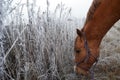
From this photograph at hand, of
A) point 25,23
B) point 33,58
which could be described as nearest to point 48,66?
point 33,58

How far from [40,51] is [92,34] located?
81 cm

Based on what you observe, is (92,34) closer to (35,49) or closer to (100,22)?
(100,22)

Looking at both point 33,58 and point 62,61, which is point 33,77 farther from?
point 62,61

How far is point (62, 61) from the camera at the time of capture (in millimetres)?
4496

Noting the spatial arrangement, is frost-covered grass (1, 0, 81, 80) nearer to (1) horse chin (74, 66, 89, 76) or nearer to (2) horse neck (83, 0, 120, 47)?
(1) horse chin (74, 66, 89, 76)

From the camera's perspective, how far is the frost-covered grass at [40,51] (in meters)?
3.90

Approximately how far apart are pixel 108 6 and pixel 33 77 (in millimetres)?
1311

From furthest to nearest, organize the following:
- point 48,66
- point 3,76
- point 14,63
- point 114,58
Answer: point 114,58 → point 48,66 → point 14,63 → point 3,76

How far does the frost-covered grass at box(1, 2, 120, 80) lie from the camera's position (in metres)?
3.90

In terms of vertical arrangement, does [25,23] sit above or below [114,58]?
above

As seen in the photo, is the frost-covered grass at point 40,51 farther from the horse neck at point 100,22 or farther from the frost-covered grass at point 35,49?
the horse neck at point 100,22

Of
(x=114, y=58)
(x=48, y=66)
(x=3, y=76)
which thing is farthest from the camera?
(x=114, y=58)

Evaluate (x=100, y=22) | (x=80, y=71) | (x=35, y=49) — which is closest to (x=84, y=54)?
(x=80, y=71)

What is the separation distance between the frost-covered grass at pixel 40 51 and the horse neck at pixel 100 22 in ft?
1.14
